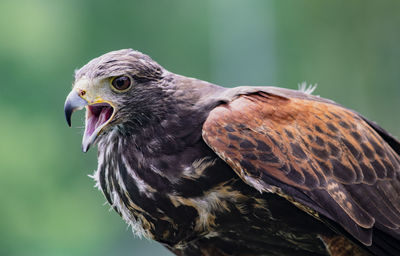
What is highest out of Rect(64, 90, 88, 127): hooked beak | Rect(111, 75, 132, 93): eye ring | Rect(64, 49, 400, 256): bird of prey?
Rect(111, 75, 132, 93): eye ring

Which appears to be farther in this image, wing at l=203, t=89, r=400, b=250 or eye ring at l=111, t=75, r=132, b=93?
eye ring at l=111, t=75, r=132, b=93

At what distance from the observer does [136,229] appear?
288 cm

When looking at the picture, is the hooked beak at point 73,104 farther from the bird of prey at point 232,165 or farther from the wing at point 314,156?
the wing at point 314,156

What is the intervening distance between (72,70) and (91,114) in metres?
4.07

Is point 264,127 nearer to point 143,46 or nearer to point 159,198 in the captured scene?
point 159,198

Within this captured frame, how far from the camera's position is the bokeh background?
630cm

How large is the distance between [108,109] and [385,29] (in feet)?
22.4

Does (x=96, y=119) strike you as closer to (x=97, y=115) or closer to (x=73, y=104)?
(x=97, y=115)

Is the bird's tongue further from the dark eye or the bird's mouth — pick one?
the dark eye

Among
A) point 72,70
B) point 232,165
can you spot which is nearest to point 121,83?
point 232,165

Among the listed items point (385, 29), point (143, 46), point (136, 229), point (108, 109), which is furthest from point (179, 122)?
point (385, 29)

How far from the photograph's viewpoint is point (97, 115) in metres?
2.78

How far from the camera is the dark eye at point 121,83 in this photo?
2693mm

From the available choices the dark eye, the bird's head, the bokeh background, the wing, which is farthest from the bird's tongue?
the bokeh background
